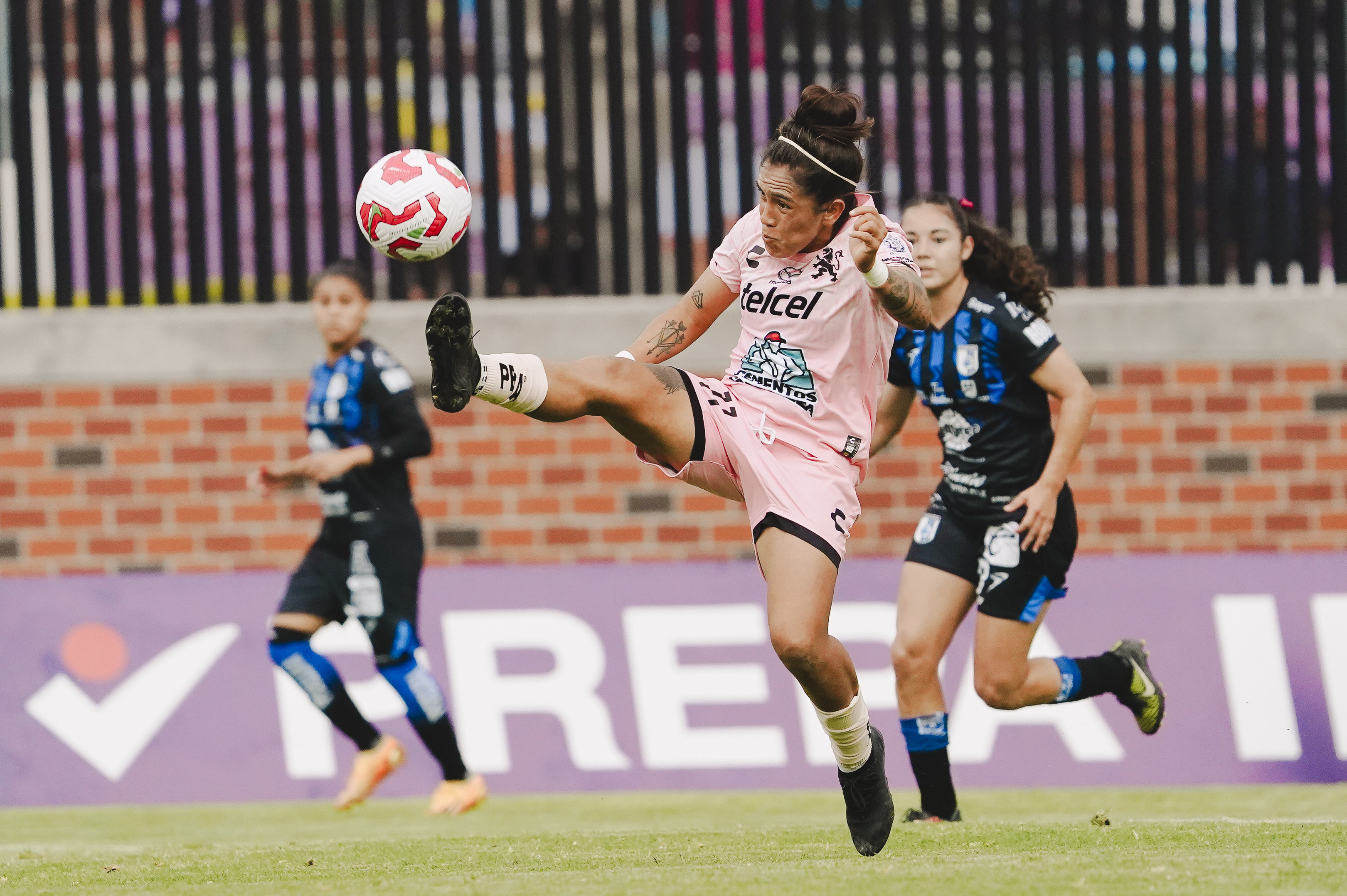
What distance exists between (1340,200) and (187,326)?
617 cm

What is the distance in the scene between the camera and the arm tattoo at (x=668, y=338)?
5.23m

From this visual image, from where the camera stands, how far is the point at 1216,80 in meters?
9.45

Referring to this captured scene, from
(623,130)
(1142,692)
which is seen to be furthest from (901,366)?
(623,130)

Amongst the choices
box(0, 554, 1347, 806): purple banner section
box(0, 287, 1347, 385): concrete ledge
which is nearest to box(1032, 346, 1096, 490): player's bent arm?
box(0, 554, 1347, 806): purple banner section

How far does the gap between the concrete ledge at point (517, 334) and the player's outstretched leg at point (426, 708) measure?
221 cm

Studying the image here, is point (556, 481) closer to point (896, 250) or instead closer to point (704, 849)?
point (704, 849)

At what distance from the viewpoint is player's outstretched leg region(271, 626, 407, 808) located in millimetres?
7262

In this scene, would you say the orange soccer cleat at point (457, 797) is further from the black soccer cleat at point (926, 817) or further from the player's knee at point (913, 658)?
the player's knee at point (913, 658)

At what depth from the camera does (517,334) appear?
358 inches

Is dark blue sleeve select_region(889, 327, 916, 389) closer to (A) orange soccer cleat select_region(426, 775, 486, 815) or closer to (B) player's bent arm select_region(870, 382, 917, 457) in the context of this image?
(B) player's bent arm select_region(870, 382, 917, 457)

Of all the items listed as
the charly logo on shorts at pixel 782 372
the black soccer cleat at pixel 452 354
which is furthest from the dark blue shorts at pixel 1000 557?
the black soccer cleat at pixel 452 354

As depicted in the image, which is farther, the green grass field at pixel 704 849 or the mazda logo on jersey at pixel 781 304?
the mazda logo on jersey at pixel 781 304

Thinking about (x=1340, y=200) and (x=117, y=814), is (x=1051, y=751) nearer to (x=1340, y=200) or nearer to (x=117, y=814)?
(x=1340, y=200)

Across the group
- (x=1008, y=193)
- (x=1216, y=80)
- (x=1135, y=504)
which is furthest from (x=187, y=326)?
(x=1216, y=80)
